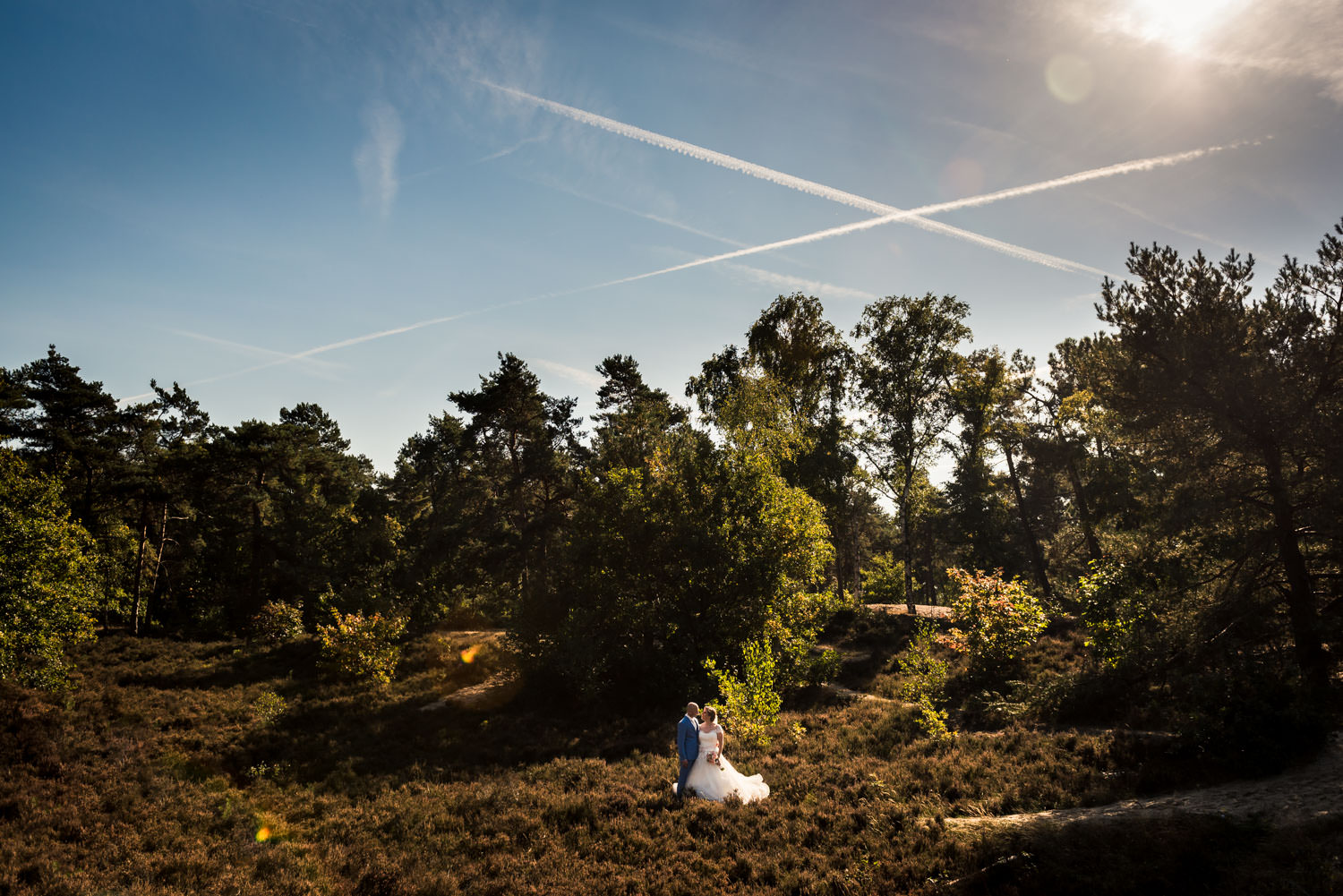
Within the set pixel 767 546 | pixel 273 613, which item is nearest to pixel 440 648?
pixel 273 613

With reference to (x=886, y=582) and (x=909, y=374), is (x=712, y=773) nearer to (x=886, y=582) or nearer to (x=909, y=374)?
(x=909, y=374)

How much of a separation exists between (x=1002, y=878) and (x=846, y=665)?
17.7 meters

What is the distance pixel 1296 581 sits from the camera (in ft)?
38.6

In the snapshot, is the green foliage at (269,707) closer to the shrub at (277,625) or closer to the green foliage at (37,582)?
the green foliage at (37,582)

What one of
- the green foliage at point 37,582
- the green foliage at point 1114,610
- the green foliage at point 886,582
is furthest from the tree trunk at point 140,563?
the green foliage at point 886,582

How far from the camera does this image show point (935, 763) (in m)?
11.9

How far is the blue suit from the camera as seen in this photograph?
11188 millimetres

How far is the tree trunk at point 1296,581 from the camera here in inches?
444

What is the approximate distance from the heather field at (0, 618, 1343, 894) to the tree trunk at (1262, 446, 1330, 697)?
128 inches

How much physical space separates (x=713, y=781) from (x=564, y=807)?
299 cm

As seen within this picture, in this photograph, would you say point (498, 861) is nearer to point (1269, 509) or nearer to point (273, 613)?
point (1269, 509)

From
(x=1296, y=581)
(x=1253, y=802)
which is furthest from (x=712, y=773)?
(x=1296, y=581)

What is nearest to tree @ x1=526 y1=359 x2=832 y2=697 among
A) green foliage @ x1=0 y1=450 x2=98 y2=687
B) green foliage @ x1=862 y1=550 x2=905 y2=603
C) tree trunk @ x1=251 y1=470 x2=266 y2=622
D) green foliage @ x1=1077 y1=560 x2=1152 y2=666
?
green foliage @ x1=1077 y1=560 x2=1152 y2=666

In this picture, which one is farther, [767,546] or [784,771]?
[767,546]
